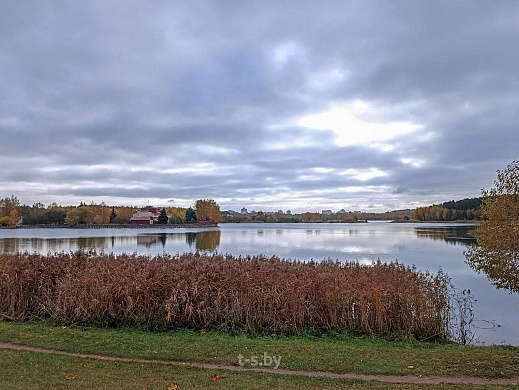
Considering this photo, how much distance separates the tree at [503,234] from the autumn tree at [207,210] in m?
116

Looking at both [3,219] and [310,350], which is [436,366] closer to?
[310,350]

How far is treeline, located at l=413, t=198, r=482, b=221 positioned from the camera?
89.8 m

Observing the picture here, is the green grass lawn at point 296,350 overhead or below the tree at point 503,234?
below

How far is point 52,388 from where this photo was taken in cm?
593

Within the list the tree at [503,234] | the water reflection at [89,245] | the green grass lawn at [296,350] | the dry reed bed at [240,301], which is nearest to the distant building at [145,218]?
the water reflection at [89,245]

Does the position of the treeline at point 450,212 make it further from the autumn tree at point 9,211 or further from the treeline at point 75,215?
the autumn tree at point 9,211

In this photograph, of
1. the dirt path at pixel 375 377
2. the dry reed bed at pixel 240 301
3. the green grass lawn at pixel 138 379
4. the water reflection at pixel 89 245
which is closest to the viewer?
the green grass lawn at pixel 138 379

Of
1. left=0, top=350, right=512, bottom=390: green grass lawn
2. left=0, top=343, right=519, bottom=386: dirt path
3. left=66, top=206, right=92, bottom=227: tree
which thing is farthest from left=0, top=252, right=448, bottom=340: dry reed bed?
left=66, top=206, right=92, bottom=227: tree

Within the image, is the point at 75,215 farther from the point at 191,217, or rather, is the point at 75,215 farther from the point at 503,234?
the point at 503,234

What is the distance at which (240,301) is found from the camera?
1090 centimetres

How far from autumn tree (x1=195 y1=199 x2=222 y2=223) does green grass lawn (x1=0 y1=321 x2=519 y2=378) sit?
370 ft

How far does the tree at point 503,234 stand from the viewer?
6902mm

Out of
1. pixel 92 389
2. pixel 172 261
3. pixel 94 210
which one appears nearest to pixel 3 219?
pixel 94 210

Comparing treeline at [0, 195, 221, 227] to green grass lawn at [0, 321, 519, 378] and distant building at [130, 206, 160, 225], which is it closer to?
distant building at [130, 206, 160, 225]
